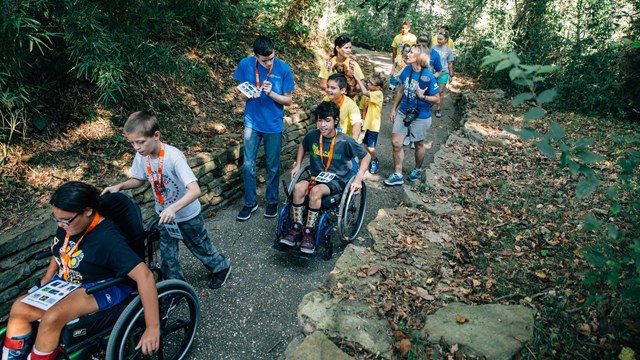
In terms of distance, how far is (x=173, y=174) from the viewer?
9.27 feet

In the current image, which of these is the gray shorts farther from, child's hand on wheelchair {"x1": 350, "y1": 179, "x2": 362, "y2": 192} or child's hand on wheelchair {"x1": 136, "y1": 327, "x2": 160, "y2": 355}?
child's hand on wheelchair {"x1": 136, "y1": 327, "x2": 160, "y2": 355}

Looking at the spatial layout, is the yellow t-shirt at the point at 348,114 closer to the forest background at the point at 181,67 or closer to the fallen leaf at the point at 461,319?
the forest background at the point at 181,67

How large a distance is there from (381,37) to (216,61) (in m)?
10.4

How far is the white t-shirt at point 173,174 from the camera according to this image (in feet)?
9.00

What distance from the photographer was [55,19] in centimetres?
345

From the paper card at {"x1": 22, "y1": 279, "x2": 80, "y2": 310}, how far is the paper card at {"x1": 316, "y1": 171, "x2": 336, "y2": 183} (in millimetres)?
2206

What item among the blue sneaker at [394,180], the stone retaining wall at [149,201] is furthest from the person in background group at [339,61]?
the blue sneaker at [394,180]

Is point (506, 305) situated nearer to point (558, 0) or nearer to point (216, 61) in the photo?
point (216, 61)

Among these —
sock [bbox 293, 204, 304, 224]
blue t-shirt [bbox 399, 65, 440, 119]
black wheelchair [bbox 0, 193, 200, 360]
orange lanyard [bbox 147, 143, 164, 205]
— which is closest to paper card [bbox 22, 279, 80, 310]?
black wheelchair [bbox 0, 193, 200, 360]

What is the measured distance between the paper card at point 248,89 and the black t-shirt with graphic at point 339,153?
76cm

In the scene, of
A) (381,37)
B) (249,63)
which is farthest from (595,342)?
(381,37)

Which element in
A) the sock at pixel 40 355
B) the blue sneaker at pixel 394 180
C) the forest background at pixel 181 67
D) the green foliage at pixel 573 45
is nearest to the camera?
the sock at pixel 40 355

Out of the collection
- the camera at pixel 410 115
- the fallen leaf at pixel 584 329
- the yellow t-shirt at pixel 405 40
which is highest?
the yellow t-shirt at pixel 405 40

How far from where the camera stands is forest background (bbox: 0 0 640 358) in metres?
3.25
